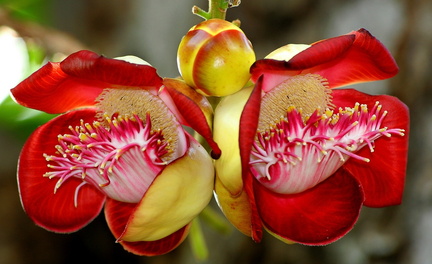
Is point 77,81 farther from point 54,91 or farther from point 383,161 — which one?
point 383,161

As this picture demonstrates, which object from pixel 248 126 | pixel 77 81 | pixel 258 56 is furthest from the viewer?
pixel 258 56

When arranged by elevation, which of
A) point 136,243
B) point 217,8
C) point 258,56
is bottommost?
point 258,56

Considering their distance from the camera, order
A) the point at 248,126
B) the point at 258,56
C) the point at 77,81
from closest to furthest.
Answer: the point at 248,126 < the point at 77,81 < the point at 258,56

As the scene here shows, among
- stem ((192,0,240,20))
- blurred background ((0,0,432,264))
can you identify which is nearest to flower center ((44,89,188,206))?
stem ((192,0,240,20))

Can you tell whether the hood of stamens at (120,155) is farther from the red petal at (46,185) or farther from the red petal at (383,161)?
the red petal at (383,161)

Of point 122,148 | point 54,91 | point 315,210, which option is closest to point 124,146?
point 122,148

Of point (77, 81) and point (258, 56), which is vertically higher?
point (77, 81)

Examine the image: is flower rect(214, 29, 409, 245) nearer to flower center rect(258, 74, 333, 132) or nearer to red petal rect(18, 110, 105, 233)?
flower center rect(258, 74, 333, 132)

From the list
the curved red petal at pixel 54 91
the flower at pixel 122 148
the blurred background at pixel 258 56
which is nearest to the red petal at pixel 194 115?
the flower at pixel 122 148
